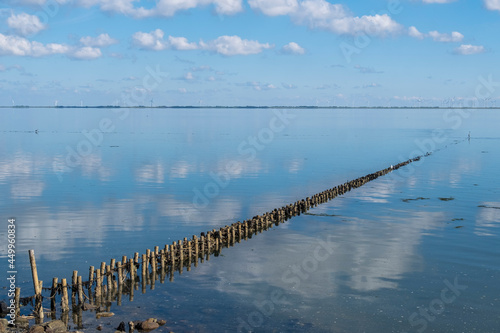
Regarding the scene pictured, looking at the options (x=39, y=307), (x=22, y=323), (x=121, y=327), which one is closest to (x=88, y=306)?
(x=39, y=307)

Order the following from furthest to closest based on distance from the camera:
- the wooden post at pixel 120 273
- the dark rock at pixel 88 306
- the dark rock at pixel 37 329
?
the wooden post at pixel 120 273 → the dark rock at pixel 88 306 → the dark rock at pixel 37 329

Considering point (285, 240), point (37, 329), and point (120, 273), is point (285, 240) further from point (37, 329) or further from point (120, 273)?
point (37, 329)

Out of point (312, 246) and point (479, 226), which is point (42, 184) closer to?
point (312, 246)

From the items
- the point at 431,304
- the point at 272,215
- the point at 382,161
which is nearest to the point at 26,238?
the point at 272,215

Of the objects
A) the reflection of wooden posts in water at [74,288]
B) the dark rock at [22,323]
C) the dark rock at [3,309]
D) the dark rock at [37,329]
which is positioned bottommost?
the dark rock at [22,323]

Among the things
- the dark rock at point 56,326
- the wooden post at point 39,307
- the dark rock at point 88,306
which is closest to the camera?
the dark rock at point 56,326

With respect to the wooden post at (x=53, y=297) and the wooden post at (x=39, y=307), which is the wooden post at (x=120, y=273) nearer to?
the wooden post at (x=53, y=297)

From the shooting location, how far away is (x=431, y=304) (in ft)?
93.2

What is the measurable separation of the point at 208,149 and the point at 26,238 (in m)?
92.1

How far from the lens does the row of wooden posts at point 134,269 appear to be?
2628cm

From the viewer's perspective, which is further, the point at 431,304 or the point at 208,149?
the point at 208,149

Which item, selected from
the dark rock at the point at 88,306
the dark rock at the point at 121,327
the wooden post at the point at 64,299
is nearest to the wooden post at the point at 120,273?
the dark rock at the point at 88,306

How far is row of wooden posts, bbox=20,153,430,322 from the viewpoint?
2628 centimetres

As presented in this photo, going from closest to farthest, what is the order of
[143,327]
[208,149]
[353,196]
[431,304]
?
[143,327] → [431,304] → [353,196] → [208,149]
